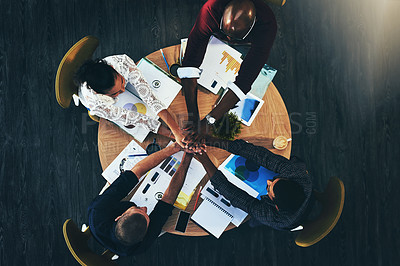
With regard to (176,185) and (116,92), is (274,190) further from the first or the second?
(116,92)

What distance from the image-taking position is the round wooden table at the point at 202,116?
1838 mm

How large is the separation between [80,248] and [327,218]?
1697 millimetres

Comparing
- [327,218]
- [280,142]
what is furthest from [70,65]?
[327,218]

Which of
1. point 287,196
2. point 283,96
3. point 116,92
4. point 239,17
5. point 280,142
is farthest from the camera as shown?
point 283,96

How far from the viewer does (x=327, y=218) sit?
69.8 inches

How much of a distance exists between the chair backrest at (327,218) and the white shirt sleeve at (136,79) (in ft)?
4.38

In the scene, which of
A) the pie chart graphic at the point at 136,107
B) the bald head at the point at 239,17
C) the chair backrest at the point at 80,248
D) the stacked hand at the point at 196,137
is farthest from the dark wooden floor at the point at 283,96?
the bald head at the point at 239,17

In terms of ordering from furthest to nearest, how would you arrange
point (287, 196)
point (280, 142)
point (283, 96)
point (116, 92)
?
point (283, 96) → point (280, 142) → point (116, 92) → point (287, 196)

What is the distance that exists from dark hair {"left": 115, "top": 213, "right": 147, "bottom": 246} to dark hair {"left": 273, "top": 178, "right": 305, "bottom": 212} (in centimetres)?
86

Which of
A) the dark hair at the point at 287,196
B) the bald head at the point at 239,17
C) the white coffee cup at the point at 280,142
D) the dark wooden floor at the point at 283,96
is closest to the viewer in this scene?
the bald head at the point at 239,17

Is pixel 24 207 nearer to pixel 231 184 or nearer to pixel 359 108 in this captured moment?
pixel 231 184

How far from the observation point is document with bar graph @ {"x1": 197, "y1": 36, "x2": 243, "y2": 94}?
6.23 feet

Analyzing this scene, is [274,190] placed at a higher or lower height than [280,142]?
lower

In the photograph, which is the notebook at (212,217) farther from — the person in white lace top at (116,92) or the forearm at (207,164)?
the person in white lace top at (116,92)
